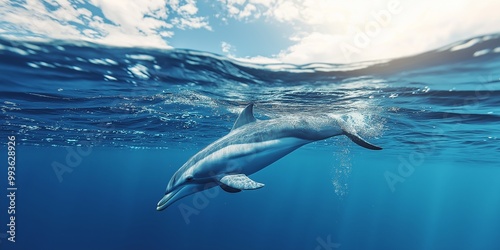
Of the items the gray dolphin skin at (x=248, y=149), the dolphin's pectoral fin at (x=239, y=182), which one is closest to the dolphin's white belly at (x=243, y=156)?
the gray dolphin skin at (x=248, y=149)

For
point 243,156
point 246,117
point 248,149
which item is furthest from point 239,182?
point 246,117

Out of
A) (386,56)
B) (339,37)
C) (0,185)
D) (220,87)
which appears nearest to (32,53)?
(220,87)

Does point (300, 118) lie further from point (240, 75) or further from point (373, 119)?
point (373, 119)

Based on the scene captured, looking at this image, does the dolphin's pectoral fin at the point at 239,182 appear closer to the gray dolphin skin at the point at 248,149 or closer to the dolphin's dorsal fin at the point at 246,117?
the gray dolphin skin at the point at 248,149

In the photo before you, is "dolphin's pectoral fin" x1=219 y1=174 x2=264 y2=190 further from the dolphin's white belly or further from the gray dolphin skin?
the dolphin's white belly

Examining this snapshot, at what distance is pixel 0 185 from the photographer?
90.3m

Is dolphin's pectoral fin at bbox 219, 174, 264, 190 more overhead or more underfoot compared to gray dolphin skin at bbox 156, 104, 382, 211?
more underfoot

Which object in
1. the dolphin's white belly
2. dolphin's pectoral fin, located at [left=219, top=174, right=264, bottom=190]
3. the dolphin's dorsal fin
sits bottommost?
dolphin's pectoral fin, located at [left=219, top=174, right=264, bottom=190]

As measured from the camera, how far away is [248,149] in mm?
5988

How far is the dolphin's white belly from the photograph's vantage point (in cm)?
593

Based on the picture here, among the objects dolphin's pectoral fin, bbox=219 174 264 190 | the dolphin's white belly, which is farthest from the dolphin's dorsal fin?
dolphin's pectoral fin, bbox=219 174 264 190

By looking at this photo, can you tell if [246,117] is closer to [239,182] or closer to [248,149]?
[248,149]

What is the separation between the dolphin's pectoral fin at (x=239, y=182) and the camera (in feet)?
16.1

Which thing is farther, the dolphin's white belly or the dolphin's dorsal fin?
the dolphin's dorsal fin
